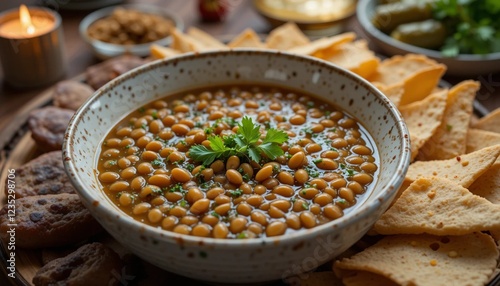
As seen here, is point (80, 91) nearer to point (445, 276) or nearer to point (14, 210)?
point (14, 210)

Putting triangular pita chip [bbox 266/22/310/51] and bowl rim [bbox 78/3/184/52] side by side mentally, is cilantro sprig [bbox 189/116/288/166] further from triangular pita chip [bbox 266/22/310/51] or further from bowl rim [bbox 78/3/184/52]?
bowl rim [bbox 78/3/184/52]

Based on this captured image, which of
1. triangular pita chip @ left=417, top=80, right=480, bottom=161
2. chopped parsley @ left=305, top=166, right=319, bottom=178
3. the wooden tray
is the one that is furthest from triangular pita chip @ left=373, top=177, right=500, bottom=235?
triangular pita chip @ left=417, top=80, right=480, bottom=161

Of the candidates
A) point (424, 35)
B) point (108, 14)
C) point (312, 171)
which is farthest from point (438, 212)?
point (108, 14)

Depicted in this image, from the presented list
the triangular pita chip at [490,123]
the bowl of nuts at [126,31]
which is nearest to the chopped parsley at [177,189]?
the triangular pita chip at [490,123]

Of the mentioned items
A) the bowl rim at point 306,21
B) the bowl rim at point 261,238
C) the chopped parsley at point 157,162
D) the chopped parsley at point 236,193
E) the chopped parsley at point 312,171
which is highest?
the bowl rim at point 261,238

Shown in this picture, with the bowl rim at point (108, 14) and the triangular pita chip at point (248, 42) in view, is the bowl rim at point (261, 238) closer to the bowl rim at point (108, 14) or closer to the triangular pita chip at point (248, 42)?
the triangular pita chip at point (248, 42)

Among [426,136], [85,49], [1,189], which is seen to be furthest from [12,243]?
[85,49]

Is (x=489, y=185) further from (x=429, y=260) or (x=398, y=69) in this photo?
(x=398, y=69)
